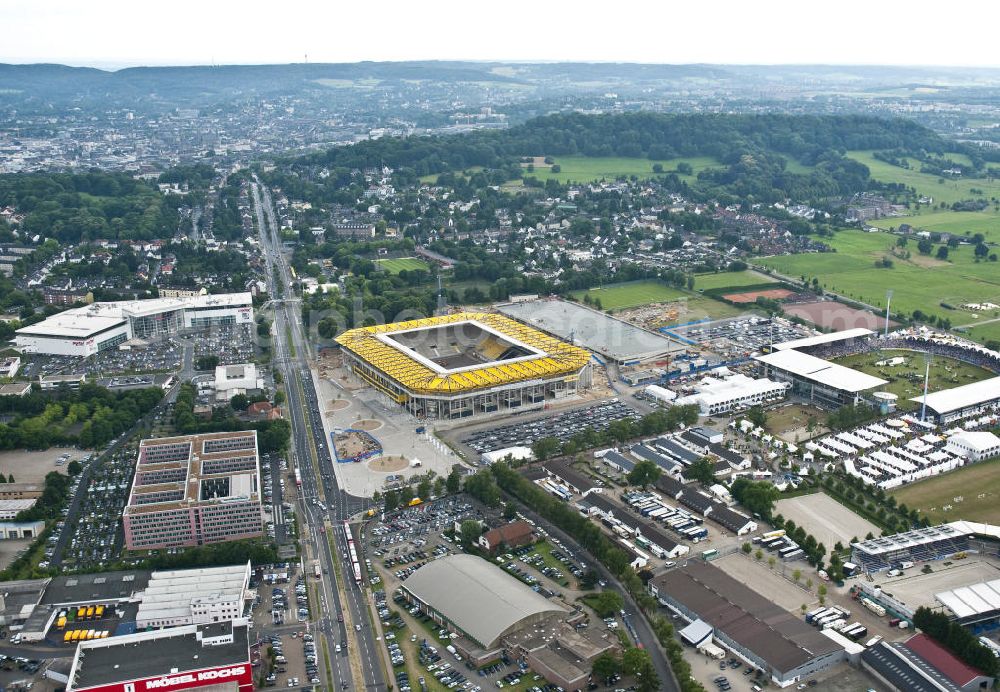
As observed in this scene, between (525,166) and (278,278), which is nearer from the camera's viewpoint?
(278,278)

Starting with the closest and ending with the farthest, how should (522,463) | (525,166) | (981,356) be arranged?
1. (522,463)
2. (981,356)
3. (525,166)

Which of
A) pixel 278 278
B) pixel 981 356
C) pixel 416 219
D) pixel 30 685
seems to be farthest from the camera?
pixel 416 219

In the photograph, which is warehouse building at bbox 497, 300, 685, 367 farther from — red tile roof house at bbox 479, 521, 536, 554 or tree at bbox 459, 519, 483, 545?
tree at bbox 459, 519, 483, 545

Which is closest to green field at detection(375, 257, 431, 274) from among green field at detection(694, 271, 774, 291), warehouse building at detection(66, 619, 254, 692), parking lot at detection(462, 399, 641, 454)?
green field at detection(694, 271, 774, 291)

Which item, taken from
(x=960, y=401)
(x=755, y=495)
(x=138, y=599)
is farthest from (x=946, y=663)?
(x=138, y=599)

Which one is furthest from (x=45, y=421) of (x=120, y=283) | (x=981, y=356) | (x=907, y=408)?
(x=981, y=356)

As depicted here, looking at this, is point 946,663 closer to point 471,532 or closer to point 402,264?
point 471,532

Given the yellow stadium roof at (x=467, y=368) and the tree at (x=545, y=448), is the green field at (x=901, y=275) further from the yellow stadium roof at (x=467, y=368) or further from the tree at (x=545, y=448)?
the tree at (x=545, y=448)

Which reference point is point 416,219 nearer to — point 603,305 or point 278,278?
point 278,278
